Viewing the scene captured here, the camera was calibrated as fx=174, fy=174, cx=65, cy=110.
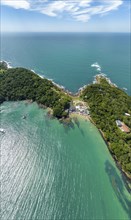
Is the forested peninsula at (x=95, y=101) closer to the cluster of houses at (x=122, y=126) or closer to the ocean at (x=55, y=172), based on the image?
the cluster of houses at (x=122, y=126)

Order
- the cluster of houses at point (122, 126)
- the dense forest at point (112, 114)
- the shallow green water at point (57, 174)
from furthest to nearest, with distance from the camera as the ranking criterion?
the cluster of houses at point (122, 126) < the dense forest at point (112, 114) < the shallow green water at point (57, 174)

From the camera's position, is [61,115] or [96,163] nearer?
[96,163]

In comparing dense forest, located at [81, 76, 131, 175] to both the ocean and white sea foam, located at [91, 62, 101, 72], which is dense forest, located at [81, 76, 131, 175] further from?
white sea foam, located at [91, 62, 101, 72]

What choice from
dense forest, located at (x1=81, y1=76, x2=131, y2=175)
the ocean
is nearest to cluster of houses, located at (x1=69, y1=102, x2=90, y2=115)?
dense forest, located at (x1=81, y1=76, x2=131, y2=175)

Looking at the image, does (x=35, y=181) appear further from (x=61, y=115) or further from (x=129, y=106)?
(x=129, y=106)

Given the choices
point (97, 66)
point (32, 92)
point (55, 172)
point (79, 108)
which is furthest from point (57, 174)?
point (97, 66)

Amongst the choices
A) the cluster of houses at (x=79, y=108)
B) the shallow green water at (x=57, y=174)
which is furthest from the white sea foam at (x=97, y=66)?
the shallow green water at (x=57, y=174)

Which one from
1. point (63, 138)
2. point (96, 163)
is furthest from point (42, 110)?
point (96, 163)

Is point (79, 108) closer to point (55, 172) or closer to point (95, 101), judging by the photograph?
point (95, 101)
